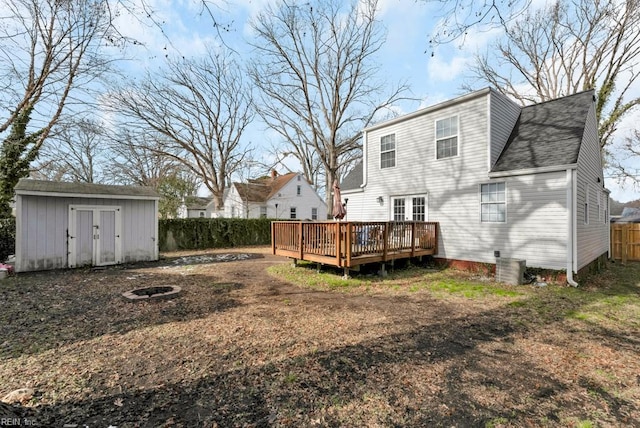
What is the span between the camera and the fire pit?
5730mm

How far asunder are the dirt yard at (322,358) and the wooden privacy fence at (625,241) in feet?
26.4

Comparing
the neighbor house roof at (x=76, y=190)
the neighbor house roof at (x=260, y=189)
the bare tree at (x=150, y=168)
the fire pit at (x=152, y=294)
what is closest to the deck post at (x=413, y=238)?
the fire pit at (x=152, y=294)

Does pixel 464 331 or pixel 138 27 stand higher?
pixel 138 27

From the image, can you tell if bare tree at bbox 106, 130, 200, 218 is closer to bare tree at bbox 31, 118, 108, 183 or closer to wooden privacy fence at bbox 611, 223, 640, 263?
bare tree at bbox 31, 118, 108, 183

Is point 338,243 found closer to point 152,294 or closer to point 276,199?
point 152,294

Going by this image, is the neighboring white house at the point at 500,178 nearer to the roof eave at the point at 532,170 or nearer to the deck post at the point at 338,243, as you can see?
the roof eave at the point at 532,170

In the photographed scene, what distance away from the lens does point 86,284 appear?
724 centimetres

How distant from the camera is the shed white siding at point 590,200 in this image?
7.57 metres

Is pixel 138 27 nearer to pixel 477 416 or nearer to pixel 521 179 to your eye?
pixel 477 416

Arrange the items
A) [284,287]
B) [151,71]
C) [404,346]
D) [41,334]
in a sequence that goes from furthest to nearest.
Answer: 1. [151,71]
2. [284,287]
3. [41,334]
4. [404,346]

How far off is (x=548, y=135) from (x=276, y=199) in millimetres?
22976

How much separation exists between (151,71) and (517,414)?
22891 millimetres

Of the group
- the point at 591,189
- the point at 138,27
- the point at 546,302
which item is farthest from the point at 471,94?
the point at 138,27

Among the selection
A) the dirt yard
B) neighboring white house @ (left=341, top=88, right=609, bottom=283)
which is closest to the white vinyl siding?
neighboring white house @ (left=341, top=88, right=609, bottom=283)
